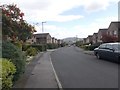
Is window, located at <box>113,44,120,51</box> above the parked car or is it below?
above

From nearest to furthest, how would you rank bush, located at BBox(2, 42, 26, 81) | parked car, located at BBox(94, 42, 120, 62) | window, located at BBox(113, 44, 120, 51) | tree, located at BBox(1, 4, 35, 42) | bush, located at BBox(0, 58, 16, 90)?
bush, located at BBox(0, 58, 16, 90) → bush, located at BBox(2, 42, 26, 81) → tree, located at BBox(1, 4, 35, 42) → parked car, located at BBox(94, 42, 120, 62) → window, located at BBox(113, 44, 120, 51)

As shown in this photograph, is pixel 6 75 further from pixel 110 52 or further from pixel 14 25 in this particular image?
pixel 110 52

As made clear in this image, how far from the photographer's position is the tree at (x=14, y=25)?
13344 millimetres

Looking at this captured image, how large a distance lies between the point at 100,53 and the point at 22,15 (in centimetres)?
1083

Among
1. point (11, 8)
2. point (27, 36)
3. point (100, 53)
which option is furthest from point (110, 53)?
point (11, 8)

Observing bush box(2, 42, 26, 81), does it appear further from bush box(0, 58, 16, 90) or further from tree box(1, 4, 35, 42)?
tree box(1, 4, 35, 42)

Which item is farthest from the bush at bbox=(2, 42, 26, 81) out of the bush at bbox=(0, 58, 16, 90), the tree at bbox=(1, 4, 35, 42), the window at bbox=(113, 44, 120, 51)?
the window at bbox=(113, 44, 120, 51)

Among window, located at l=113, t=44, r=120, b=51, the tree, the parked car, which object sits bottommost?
the parked car

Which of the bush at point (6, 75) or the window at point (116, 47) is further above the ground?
the window at point (116, 47)

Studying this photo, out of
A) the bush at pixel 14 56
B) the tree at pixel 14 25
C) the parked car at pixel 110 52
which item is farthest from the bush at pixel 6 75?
the parked car at pixel 110 52

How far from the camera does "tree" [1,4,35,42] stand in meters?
13.3

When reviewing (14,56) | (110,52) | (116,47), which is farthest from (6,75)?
(110,52)

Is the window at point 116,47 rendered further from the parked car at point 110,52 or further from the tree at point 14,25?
the tree at point 14,25

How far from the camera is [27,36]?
605 inches
